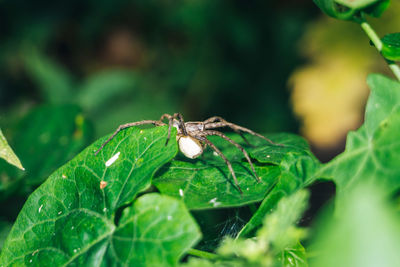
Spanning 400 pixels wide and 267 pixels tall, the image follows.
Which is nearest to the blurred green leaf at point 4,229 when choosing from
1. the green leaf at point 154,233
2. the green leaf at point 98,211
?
the green leaf at point 98,211

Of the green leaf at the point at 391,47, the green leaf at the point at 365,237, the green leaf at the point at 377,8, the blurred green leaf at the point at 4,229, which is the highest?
the blurred green leaf at the point at 4,229

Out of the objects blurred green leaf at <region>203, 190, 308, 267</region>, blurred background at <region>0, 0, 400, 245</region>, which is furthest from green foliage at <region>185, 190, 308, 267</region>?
blurred background at <region>0, 0, 400, 245</region>

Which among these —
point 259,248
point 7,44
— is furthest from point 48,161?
point 7,44

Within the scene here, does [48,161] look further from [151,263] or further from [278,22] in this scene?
[278,22]

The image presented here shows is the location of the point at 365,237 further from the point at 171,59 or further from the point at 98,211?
the point at 171,59

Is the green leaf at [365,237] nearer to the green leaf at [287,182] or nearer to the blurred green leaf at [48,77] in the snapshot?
the green leaf at [287,182]
